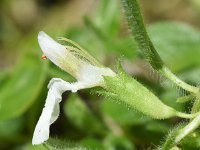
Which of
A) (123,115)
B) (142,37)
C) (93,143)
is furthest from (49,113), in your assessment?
(123,115)

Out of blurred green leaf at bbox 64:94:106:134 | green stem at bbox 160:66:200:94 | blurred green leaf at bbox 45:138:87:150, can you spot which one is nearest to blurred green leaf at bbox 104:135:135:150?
blurred green leaf at bbox 64:94:106:134

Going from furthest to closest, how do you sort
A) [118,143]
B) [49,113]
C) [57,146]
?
[118,143], [57,146], [49,113]

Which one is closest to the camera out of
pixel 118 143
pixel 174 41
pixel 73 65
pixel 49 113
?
pixel 49 113

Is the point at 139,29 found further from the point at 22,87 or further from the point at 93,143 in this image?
the point at 22,87

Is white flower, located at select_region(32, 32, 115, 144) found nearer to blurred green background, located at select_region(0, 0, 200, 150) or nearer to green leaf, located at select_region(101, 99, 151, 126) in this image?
blurred green background, located at select_region(0, 0, 200, 150)

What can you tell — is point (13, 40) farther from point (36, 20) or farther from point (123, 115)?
point (123, 115)

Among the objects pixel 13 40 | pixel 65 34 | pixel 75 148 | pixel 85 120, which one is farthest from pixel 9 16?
pixel 75 148
